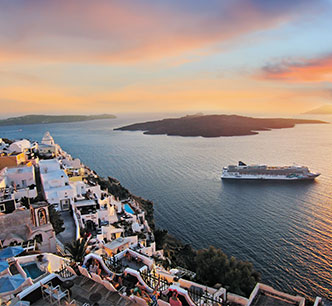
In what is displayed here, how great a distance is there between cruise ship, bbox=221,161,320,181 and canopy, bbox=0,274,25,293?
34.1 metres

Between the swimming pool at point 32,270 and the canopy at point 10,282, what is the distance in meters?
1.01

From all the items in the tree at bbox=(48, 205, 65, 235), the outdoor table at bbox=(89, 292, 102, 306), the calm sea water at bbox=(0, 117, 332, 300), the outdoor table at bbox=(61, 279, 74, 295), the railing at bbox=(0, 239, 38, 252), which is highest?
the outdoor table at bbox=(61, 279, 74, 295)

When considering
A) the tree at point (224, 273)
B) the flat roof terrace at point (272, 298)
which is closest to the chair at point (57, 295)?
the flat roof terrace at point (272, 298)

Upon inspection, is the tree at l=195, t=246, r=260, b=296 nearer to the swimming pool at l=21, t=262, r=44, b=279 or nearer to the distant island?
the swimming pool at l=21, t=262, r=44, b=279

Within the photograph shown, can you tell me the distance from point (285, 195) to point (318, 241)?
37.6 feet

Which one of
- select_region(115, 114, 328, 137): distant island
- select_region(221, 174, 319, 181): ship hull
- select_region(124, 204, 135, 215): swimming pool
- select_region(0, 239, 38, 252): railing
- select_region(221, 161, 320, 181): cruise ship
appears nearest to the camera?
select_region(0, 239, 38, 252): railing

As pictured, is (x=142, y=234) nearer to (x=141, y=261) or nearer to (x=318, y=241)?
(x=141, y=261)

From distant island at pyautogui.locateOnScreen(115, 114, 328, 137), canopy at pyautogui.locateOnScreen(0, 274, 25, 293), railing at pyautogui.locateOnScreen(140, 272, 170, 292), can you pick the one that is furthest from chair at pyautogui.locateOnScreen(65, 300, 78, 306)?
distant island at pyautogui.locateOnScreen(115, 114, 328, 137)

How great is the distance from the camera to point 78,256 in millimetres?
10453

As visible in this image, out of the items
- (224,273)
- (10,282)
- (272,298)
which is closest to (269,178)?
(224,273)

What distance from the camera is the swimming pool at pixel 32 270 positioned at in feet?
27.1

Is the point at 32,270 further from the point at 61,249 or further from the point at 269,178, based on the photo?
the point at 269,178

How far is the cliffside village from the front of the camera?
525cm

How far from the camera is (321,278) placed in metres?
16.4
